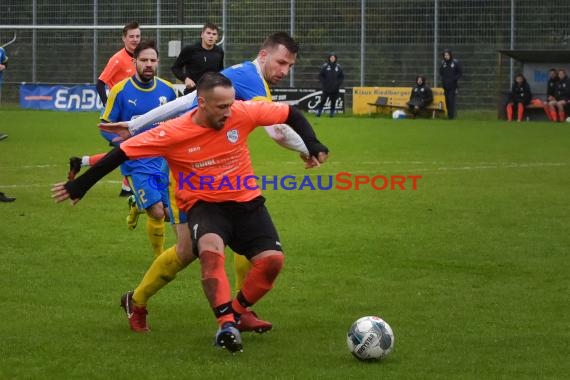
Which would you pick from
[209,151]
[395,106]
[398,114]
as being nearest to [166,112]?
[209,151]

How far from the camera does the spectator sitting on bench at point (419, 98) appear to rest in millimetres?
35688

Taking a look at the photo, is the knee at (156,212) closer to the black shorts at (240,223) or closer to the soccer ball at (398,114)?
the black shorts at (240,223)

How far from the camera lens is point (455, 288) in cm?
935

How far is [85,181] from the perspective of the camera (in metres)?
7.08

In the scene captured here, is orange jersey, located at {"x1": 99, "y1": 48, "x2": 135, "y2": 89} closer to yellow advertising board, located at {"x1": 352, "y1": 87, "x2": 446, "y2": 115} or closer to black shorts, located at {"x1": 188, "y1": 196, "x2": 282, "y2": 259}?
black shorts, located at {"x1": 188, "y1": 196, "x2": 282, "y2": 259}

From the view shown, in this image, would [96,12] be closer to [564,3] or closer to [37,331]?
[564,3]

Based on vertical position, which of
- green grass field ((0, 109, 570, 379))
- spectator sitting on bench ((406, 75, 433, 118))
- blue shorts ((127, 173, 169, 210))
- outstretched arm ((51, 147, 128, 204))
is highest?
spectator sitting on bench ((406, 75, 433, 118))

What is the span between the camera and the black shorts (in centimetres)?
736

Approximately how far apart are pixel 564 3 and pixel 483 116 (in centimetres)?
430

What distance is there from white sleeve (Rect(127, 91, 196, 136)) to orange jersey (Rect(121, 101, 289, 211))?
845mm

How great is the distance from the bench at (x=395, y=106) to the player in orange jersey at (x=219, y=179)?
1149 inches

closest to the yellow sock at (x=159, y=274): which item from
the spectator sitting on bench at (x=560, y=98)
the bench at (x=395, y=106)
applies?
the spectator sitting on bench at (x=560, y=98)

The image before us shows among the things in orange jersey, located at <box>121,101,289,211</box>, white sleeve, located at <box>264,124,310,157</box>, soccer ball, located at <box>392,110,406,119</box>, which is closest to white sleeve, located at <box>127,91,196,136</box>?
white sleeve, located at <box>264,124,310,157</box>

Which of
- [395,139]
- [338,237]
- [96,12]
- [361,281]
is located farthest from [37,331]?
[96,12]
